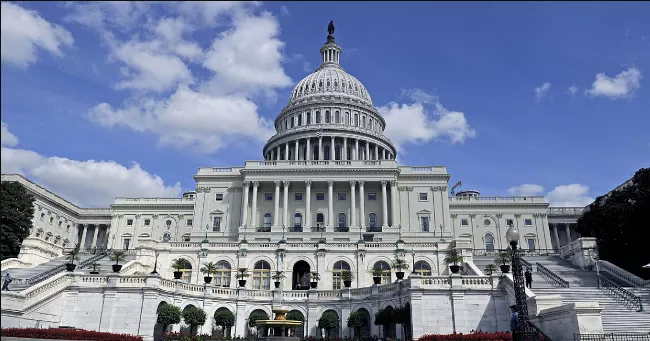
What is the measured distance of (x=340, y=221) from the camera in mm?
79562

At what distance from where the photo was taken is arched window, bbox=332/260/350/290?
49.6 metres

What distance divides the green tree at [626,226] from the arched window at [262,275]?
35.7 meters

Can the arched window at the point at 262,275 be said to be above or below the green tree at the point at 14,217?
below

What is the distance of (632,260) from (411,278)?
29.3 metres

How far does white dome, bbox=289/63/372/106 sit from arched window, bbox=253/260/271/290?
228 ft

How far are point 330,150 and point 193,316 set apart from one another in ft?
222

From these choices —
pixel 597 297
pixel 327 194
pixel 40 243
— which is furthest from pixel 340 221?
pixel 597 297

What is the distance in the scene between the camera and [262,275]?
5053 cm

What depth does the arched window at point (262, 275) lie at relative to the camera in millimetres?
50000

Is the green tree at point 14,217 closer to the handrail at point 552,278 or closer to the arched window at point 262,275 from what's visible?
the arched window at point 262,275

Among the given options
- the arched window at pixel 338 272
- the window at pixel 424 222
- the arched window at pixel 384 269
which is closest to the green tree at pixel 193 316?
the arched window at pixel 338 272

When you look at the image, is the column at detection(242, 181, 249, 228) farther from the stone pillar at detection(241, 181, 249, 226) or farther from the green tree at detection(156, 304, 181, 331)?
the green tree at detection(156, 304, 181, 331)


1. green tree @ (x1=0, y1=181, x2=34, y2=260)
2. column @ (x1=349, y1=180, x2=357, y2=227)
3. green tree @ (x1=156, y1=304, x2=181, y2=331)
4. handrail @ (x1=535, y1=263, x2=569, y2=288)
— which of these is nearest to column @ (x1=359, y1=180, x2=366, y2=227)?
column @ (x1=349, y1=180, x2=357, y2=227)

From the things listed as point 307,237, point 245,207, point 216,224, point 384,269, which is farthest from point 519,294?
point 216,224
